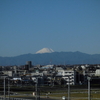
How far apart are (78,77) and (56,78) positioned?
5880 millimetres

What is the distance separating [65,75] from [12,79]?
1353 cm

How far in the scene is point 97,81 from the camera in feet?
301

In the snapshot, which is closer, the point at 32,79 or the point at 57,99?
the point at 57,99

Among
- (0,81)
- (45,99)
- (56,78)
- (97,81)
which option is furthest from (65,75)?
(45,99)

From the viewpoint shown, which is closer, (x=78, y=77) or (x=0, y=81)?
(x=0, y=81)

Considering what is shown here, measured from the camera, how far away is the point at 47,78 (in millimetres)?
94375

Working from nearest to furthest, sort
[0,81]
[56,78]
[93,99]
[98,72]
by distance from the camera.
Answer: [93,99] → [0,81] → [56,78] → [98,72]

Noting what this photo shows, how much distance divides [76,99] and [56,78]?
1953 inches

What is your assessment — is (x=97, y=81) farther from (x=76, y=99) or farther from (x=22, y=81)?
(x=76, y=99)

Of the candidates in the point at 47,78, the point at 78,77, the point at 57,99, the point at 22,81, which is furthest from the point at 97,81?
the point at 57,99

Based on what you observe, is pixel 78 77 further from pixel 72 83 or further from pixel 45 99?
pixel 45 99

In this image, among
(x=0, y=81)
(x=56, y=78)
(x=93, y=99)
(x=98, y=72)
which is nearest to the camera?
(x=93, y=99)

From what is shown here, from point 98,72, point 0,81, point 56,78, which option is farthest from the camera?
point 98,72

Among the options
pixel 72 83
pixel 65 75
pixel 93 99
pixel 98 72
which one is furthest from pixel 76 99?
pixel 98 72
